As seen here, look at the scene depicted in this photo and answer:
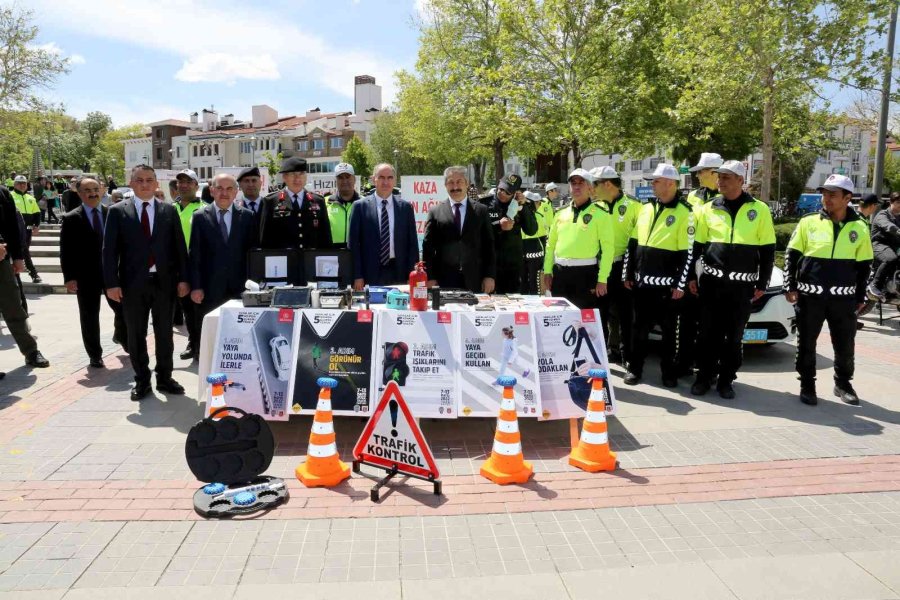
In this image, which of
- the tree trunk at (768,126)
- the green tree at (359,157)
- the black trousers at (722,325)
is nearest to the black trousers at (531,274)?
the black trousers at (722,325)

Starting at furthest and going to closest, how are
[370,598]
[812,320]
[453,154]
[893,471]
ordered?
[453,154], [812,320], [893,471], [370,598]

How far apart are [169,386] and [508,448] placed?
12.5 feet

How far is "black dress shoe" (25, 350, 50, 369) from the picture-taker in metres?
7.25

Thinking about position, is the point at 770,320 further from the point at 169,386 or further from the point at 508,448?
the point at 169,386

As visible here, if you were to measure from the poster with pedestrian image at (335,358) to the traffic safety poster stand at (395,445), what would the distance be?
2.07 feet

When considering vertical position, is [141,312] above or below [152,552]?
above

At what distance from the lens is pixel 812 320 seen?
6.06 metres

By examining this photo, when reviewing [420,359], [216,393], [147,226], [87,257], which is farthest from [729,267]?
[87,257]

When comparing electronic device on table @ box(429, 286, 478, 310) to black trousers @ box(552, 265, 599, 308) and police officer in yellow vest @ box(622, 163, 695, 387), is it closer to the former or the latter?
black trousers @ box(552, 265, 599, 308)

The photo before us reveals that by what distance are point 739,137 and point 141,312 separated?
94.2ft

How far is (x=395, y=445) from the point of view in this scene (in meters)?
4.25

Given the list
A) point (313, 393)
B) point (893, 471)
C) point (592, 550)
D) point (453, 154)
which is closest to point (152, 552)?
point (313, 393)

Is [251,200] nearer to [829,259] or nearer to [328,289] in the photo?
[328,289]

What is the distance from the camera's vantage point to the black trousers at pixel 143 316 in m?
6.09
